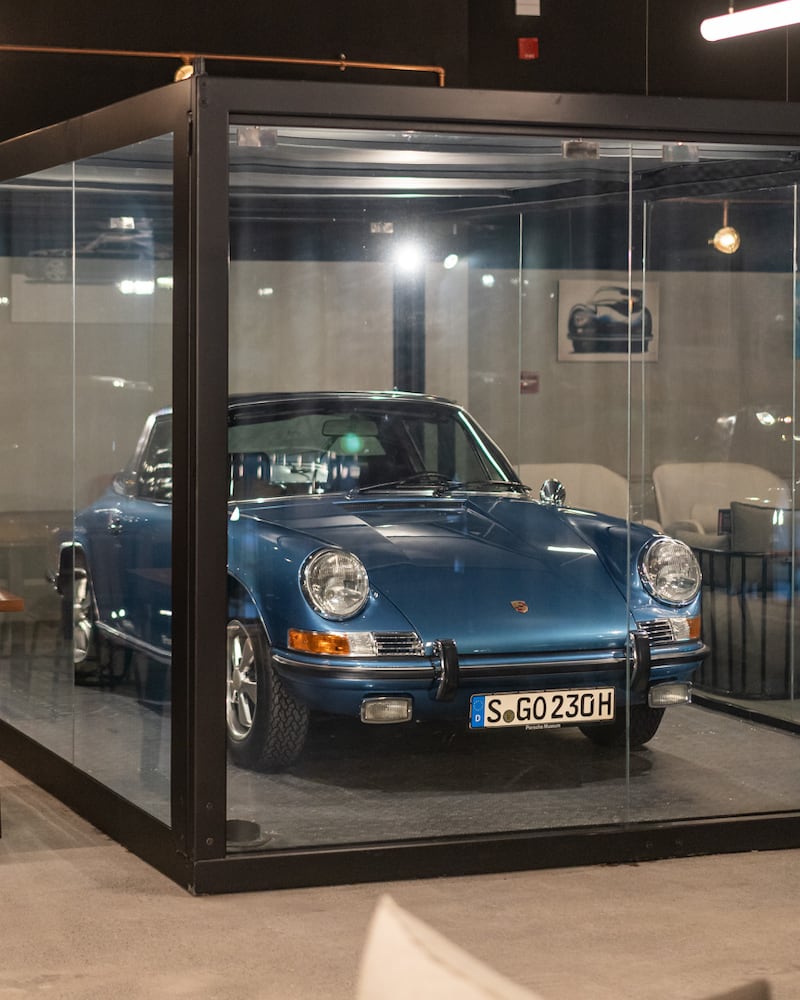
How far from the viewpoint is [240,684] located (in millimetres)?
3801

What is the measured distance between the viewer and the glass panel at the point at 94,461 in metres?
3.89

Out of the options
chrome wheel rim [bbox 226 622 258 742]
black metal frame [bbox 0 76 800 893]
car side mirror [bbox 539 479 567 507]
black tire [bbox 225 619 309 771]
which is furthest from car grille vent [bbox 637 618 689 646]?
chrome wheel rim [bbox 226 622 258 742]

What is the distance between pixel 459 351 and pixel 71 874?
173 centimetres

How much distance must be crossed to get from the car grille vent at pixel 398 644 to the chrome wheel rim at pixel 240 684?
1.11ft

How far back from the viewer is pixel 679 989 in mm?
3143

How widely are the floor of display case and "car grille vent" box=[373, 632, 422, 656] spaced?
20cm

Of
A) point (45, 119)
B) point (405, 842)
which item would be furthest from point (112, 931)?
point (45, 119)

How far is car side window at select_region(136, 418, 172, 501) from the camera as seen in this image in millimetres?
3826

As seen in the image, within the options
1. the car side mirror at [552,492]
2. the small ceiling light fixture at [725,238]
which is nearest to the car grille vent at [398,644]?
the car side mirror at [552,492]

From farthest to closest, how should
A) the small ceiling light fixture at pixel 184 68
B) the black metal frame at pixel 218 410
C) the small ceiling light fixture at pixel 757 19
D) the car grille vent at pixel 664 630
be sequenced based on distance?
1. the small ceiling light fixture at pixel 184 68
2. the small ceiling light fixture at pixel 757 19
3. the car grille vent at pixel 664 630
4. the black metal frame at pixel 218 410

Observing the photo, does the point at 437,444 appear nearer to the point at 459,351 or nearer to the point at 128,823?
the point at 459,351

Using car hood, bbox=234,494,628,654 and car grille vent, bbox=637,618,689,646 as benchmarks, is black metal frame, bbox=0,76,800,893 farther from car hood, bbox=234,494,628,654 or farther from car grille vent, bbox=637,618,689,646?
car grille vent, bbox=637,618,689,646

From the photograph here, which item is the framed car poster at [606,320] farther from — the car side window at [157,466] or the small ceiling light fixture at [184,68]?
the small ceiling light fixture at [184,68]

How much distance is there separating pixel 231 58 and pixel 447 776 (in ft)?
12.7
